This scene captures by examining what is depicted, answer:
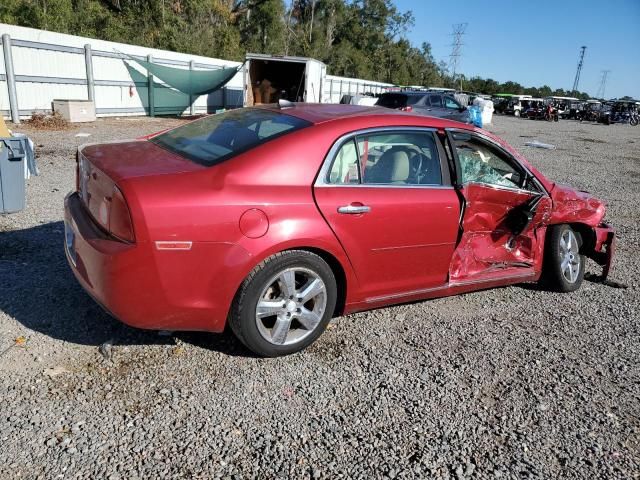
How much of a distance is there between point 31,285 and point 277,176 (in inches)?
89.0

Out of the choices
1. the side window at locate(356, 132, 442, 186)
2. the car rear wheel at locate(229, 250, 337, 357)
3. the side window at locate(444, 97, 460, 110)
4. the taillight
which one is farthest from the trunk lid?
the side window at locate(444, 97, 460, 110)

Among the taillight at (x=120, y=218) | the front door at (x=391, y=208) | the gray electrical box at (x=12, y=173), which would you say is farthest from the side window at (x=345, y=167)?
the gray electrical box at (x=12, y=173)

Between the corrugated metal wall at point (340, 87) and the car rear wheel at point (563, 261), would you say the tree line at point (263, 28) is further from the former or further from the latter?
the car rear wheel at point (563, 261)

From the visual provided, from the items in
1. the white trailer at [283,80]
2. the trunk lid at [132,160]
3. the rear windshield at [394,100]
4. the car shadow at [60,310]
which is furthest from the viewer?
the white trailer at [283,80]

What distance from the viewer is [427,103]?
1895cm

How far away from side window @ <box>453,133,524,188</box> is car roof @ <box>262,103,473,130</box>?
0.15m

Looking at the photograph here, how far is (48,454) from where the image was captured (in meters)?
2.38

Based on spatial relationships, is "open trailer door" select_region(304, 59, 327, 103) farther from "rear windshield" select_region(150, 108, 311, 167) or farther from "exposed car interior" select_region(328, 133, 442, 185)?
"exposed car interior" select_region(328, 133, 442, 185)

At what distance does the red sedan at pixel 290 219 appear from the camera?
112 inches

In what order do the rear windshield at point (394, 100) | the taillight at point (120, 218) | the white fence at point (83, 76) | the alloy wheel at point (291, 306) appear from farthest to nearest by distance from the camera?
the rear windshield at point (394, 100), the white fence at point (83, 76), the alloy wheel at point (291, 306), the taillight at point (120, 218)

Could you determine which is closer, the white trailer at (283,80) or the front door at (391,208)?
the front door at (391,208)

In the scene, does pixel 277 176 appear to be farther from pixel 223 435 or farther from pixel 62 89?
pixel 62 89

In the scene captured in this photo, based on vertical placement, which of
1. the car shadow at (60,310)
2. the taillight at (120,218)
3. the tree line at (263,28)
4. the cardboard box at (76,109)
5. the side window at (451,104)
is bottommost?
the car shadow at (60,310)

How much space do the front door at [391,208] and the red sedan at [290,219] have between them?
0.01 meters
